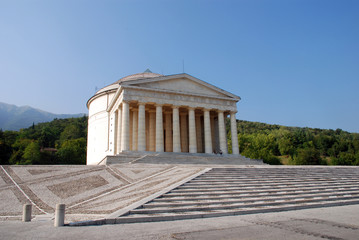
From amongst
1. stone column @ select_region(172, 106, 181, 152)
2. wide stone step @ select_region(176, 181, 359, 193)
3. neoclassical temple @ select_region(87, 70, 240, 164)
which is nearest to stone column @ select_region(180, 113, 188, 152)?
neoclassical temple @ select_region(87, 70, 240, 164)

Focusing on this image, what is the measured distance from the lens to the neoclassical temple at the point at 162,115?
31.5 m

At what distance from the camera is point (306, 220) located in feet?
31.3

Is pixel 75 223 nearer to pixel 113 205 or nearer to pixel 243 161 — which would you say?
Answer: pixel 113 205

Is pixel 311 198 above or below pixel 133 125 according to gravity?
below

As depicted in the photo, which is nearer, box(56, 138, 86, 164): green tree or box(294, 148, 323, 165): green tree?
box(56, 138, 86, 164): green tree

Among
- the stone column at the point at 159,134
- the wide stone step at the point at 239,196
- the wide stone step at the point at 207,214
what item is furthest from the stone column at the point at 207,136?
the wide stone step at the point at 207,214

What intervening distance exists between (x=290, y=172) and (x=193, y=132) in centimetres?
1558

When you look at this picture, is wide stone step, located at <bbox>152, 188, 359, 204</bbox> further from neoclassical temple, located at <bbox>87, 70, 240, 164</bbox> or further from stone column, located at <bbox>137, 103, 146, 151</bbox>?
neoclassical temple, located at <bbox>87, 70, 240, 164</bbox>

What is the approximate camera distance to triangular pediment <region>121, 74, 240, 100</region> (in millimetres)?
32656

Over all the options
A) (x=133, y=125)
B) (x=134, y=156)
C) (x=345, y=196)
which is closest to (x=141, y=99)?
(x=133, y=125)

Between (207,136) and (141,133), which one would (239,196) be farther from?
(207,136)

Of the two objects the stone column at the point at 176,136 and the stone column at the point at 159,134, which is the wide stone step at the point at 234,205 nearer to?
the stone column at the point at 159,134

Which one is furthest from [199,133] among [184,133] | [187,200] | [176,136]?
[187,200]

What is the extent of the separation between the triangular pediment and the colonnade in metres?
2.45
